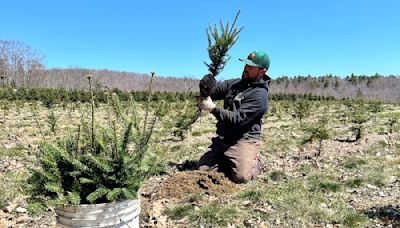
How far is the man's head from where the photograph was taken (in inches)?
196

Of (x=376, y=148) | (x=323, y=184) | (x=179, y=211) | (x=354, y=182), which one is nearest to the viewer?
(x=179, y=211)

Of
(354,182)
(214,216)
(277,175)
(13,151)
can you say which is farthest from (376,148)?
(13,151)

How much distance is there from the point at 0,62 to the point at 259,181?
7681cm

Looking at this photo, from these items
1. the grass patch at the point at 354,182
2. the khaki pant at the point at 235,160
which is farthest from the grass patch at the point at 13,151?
the grass patch at the point at 354,182

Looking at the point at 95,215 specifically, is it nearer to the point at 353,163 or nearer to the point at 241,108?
the point at 241,108

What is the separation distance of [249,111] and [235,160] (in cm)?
69

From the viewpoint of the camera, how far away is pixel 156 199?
424cm

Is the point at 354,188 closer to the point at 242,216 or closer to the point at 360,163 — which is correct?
the point at 360,163

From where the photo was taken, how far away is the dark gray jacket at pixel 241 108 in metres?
4.80

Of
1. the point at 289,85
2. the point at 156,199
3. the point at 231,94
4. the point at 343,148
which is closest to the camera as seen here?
the point at 156,199

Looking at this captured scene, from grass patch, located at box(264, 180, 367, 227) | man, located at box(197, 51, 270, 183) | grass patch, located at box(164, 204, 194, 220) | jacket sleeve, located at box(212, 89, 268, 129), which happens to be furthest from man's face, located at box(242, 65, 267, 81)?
grass patch, located at box(164, 204, 194, 220)

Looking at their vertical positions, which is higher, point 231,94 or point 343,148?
point 231,94

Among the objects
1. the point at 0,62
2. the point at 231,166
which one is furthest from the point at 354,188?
the point at 0,62

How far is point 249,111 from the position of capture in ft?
Result: 16.1
